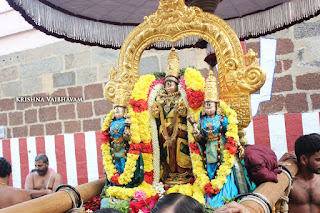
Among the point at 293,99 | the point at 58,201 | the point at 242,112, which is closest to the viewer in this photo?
the point at 58,201

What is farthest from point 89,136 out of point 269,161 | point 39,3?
point 269,161

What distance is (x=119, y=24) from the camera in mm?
4230

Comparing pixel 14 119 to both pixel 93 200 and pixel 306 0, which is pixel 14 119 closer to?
pixel 93 200

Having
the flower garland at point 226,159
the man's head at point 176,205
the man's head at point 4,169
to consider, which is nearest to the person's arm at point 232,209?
the man's head at point 176,205

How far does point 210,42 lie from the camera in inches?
121

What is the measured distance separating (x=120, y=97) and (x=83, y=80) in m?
3.43

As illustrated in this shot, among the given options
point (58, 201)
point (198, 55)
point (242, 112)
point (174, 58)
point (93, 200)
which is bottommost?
point (93, 200)

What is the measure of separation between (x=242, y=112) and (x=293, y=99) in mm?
2532

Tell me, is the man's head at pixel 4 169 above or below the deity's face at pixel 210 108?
below

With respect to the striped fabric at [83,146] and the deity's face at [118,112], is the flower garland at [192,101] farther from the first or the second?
the striped fabric at [83,146]

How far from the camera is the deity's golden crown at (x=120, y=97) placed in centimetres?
323

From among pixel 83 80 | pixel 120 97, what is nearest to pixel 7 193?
pixel 120 97

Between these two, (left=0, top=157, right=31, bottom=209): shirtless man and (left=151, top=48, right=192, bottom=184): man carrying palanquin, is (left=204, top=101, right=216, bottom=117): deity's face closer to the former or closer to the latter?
(left=151, top=48, right=192, bottom=184): man carrying palanquin

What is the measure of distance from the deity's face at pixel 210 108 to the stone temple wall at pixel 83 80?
101 inches
